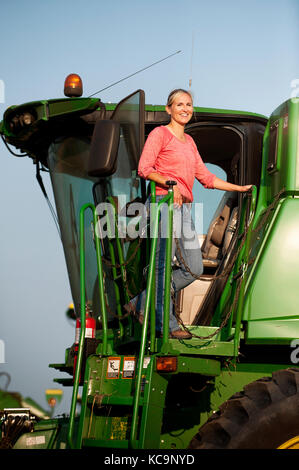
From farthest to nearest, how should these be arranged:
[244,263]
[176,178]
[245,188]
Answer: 1. [245,188]
2. [176,178]
3. [244,263]

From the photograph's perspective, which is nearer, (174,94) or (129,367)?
(129,367)

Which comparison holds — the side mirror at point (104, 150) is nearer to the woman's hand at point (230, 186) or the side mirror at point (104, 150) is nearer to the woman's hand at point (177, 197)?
the woman's hand at point (177, 197)

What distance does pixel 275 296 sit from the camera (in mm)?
4531

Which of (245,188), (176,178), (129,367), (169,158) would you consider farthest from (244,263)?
(129,367)

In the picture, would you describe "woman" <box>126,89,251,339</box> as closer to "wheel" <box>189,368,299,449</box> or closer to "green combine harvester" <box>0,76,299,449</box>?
"green combine harvester" <box>0,76,299,449</box>

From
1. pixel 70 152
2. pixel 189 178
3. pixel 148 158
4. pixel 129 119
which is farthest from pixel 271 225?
pixel 70 152

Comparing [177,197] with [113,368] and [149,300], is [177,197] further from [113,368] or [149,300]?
[113,368]

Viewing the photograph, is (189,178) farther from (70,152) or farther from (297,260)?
(70,152)

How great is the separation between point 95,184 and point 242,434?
2565 mm

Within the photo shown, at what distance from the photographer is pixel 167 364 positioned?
4.17 metres

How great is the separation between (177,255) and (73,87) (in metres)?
1.81

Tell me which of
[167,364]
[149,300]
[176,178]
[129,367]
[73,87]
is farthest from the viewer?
[73,87]

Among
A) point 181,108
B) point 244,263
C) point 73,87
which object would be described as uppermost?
point 73,87

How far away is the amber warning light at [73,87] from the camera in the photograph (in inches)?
221
